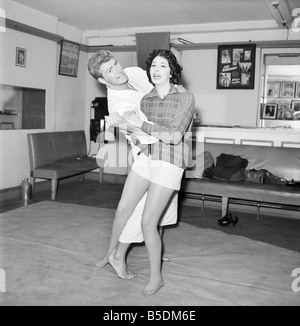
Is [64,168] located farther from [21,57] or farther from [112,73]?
[112,73]

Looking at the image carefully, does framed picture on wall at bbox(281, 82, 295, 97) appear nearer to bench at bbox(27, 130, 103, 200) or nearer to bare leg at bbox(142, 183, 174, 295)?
bench at bbox(27, 130, 103, 200)

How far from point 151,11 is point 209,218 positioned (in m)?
3.45

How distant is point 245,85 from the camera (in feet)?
23.0

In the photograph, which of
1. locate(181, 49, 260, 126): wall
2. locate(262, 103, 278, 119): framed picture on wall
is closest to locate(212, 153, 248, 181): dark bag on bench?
locate(181, 49, 260, 126): wall

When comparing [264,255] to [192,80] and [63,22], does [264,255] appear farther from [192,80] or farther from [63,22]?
[63,22]

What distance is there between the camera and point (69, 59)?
23.7ft

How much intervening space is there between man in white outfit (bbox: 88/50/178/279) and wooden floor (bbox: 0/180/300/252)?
1.95m

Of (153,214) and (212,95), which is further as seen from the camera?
(212,95)

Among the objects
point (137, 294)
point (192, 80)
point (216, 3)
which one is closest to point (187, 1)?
point (216, 3)

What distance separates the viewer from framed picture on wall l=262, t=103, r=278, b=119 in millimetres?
7578

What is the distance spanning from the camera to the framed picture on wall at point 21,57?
595cm

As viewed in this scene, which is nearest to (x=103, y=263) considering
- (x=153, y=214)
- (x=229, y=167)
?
(x=153, y=214)
